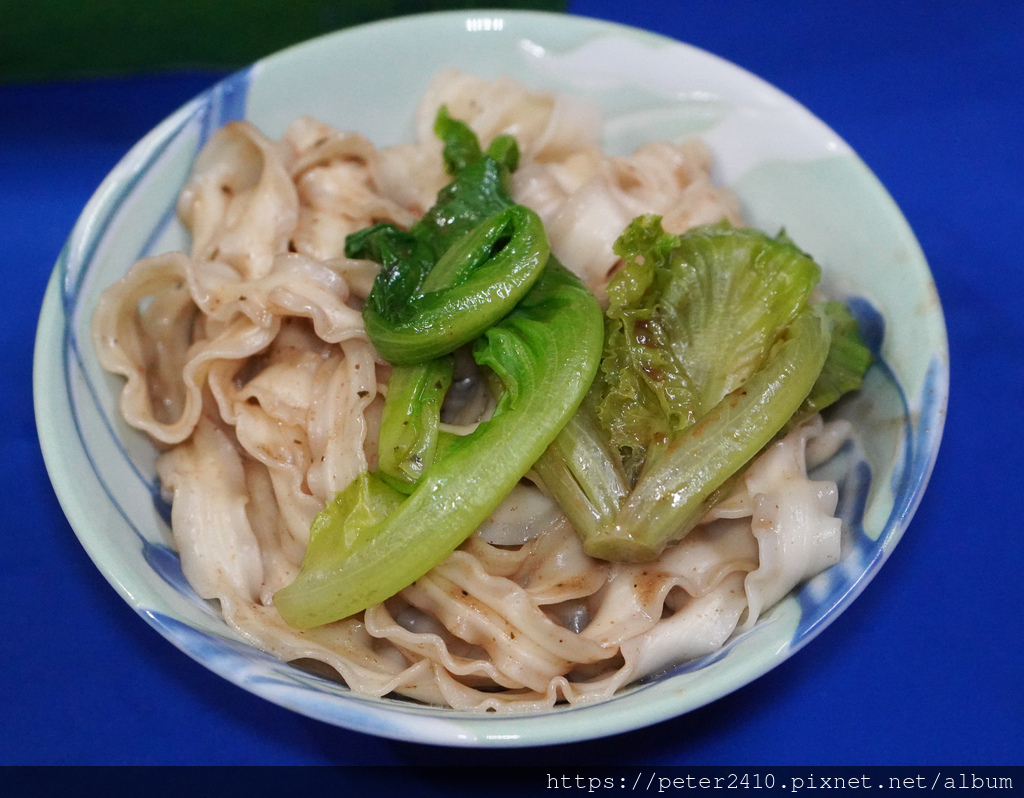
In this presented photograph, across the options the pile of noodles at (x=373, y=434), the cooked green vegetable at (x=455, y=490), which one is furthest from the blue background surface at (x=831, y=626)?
the cooked green vegetable at (x=455, y=490)

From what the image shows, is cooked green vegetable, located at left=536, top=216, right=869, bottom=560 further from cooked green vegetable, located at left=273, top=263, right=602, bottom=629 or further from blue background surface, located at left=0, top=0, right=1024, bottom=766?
blue background surface, located at left=0, top=0, right=1024, bottom=766

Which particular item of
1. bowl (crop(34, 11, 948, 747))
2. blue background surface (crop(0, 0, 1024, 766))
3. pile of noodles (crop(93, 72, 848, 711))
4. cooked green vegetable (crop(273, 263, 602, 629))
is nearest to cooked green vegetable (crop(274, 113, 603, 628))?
cooked green vegetable (crop(273, 263, 602, 629))

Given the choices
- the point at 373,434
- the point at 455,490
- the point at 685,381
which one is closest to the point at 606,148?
the point at 685,381

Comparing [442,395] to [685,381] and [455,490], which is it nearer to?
[455,490]

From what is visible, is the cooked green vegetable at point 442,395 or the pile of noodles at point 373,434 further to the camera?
the pile of noodles at point 373,434

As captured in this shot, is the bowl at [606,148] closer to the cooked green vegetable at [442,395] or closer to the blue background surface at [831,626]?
the cooked green vegetable at [442,395]

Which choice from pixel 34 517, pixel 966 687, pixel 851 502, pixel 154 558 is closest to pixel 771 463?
pixel 851 502
